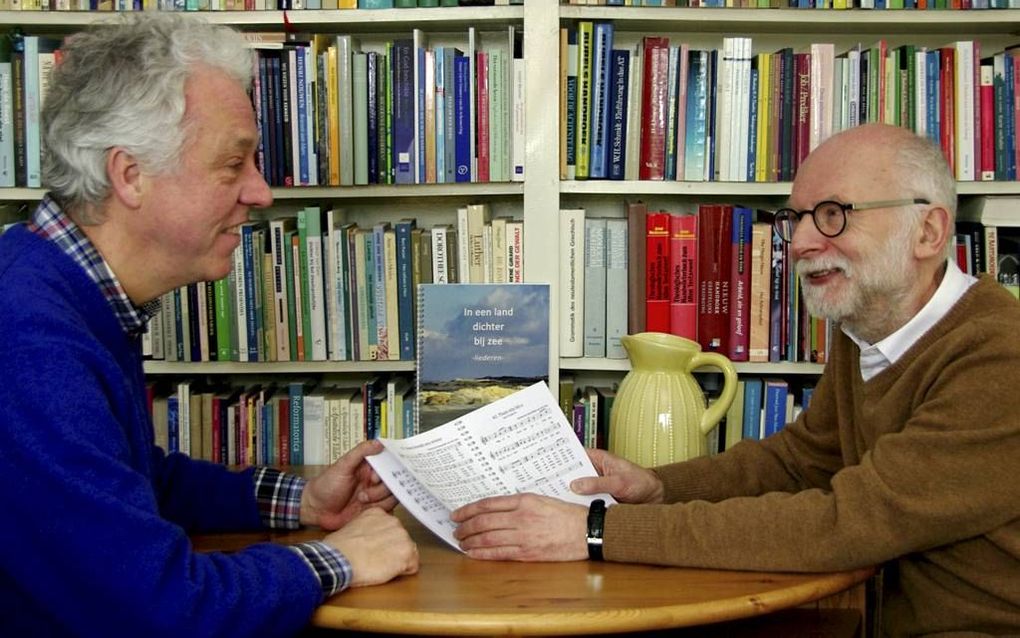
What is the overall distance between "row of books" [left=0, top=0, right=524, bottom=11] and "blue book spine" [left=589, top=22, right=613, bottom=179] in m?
0.25

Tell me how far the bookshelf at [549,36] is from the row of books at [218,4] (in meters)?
0.02

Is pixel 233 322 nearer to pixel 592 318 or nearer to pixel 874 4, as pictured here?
pixel 592 318

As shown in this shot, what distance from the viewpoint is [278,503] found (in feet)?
5.60

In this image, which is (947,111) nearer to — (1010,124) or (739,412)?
(1010,124)

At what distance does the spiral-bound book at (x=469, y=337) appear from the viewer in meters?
2.21

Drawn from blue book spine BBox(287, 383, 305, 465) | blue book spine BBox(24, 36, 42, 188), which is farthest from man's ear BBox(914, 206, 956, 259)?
blue book spine BBox(24, 36, 42, 188)

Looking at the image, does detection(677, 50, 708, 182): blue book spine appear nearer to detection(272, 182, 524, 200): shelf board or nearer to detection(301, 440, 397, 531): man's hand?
detection(272, 182, 524, 200): shelf board

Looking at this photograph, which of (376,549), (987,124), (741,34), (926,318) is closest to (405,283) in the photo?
(741,34)

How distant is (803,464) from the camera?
1875 millimetres

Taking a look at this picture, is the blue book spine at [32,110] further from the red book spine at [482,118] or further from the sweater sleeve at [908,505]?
the sweater sleeve at [908,505]

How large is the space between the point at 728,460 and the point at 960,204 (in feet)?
3.62

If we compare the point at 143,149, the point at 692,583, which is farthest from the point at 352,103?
the point at 692,583

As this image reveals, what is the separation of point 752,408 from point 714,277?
32 cm

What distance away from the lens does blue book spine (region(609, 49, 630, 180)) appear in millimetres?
2385
